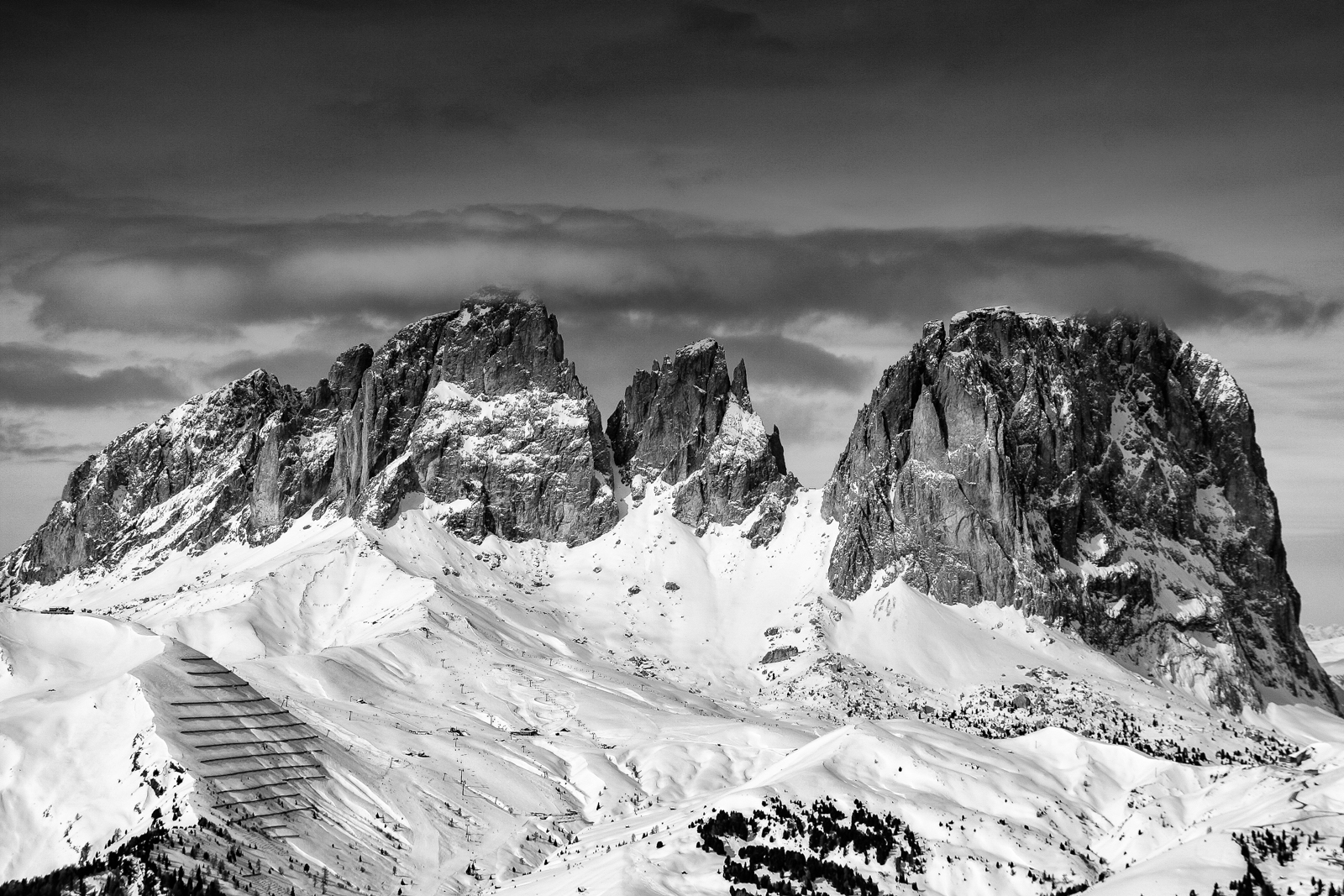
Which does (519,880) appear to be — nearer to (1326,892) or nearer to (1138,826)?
(1138,826)

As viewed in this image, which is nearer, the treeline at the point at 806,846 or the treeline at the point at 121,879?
the treeline at the point at 806,846

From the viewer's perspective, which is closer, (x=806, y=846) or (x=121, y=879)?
(x=121, y=879)

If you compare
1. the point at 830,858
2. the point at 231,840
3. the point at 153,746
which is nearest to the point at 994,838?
the point at 830,858

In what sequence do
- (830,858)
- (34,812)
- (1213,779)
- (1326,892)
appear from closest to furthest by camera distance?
(1326,892) < (830,858) < (1213,779) < (34,812)

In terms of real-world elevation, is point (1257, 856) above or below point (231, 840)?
above

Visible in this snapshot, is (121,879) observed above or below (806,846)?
below

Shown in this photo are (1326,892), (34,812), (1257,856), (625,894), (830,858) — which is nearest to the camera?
(1326,892)

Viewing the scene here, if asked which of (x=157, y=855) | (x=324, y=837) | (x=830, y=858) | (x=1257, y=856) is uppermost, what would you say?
(x=1257, y=856)

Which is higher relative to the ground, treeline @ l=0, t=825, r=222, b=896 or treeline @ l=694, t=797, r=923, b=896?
treeline @ l=694, t=797, r=923, b=896
